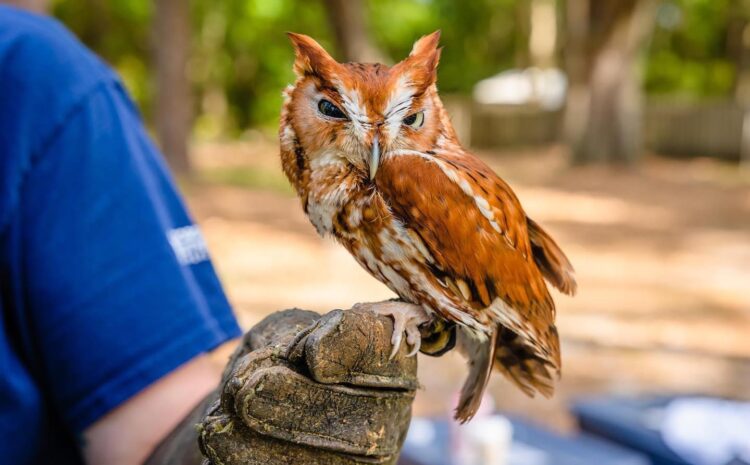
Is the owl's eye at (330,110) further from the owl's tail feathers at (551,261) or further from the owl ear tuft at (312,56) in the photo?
the owl's tail feathers at (551,261)

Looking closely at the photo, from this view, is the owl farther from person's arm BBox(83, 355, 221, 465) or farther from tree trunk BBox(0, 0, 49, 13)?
tree trunk BBox(0, 0, 49, 13)

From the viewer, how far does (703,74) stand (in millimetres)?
27031

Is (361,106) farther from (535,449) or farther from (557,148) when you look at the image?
(557,148)

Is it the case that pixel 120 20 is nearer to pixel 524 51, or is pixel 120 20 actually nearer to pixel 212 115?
pixel 212 115

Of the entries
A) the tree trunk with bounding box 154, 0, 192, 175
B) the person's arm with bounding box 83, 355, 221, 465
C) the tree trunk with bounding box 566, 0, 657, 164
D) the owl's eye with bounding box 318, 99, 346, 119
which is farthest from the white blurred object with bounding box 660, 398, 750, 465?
the tree trunk with bounding box 566, 0, 657, 164

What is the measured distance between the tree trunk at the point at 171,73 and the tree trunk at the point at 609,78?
7.41 m

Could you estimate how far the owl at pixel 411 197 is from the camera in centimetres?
120

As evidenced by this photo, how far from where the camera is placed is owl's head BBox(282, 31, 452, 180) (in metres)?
1.18

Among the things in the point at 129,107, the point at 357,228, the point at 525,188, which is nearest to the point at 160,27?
the point at 525,188

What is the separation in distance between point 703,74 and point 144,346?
28.2 m

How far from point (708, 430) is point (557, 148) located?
18627 mm

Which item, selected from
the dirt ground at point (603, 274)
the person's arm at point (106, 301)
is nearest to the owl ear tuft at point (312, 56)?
the person's arm at point (106, 301)

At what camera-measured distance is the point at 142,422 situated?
1.77 metres

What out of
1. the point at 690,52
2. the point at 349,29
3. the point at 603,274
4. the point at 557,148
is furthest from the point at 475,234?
the point at 690,52
